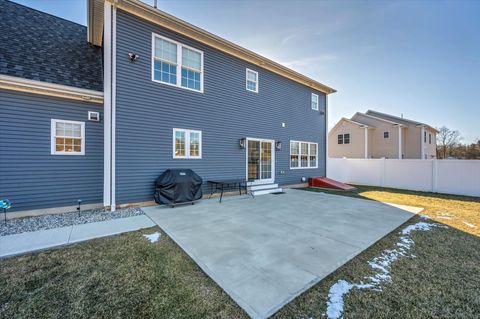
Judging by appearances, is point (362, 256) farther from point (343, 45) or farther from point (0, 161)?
point (343, 45)

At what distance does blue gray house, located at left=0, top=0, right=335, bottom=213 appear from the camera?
5.43 m

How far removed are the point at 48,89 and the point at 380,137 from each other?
24206mm

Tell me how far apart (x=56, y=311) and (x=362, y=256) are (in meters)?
4.06

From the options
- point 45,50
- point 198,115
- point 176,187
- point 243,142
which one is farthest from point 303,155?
point 45,50

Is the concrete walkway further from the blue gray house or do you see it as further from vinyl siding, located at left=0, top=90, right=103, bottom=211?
vinyl siding, located at left=0, top=90, right=103, bottom=211

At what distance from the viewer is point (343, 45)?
1000cm

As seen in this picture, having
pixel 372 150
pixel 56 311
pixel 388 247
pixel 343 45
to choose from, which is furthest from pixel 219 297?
pixel 372 150

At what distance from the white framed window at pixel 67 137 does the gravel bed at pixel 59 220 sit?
1.76 metres

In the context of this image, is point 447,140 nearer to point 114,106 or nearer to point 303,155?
point 303,155

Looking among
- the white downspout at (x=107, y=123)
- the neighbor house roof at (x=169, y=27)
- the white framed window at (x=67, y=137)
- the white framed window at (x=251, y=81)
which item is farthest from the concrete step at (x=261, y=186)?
the white framed window at (x=67, y=137)

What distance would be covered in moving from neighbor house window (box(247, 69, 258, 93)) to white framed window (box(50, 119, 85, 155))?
259 inches

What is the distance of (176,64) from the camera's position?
7184mm

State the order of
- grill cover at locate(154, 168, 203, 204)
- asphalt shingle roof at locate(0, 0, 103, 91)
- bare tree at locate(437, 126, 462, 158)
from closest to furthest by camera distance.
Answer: asphalt shingle roof at locate(0, 0, 103, 91) < grill cover at locate(154, 168, 203, 204) < bare tree at locate(437, 126, 462, 158)

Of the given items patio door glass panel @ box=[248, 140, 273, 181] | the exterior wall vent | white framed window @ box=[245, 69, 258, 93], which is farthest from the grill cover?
white framed window @ box=[245, 69, 258, 93]
